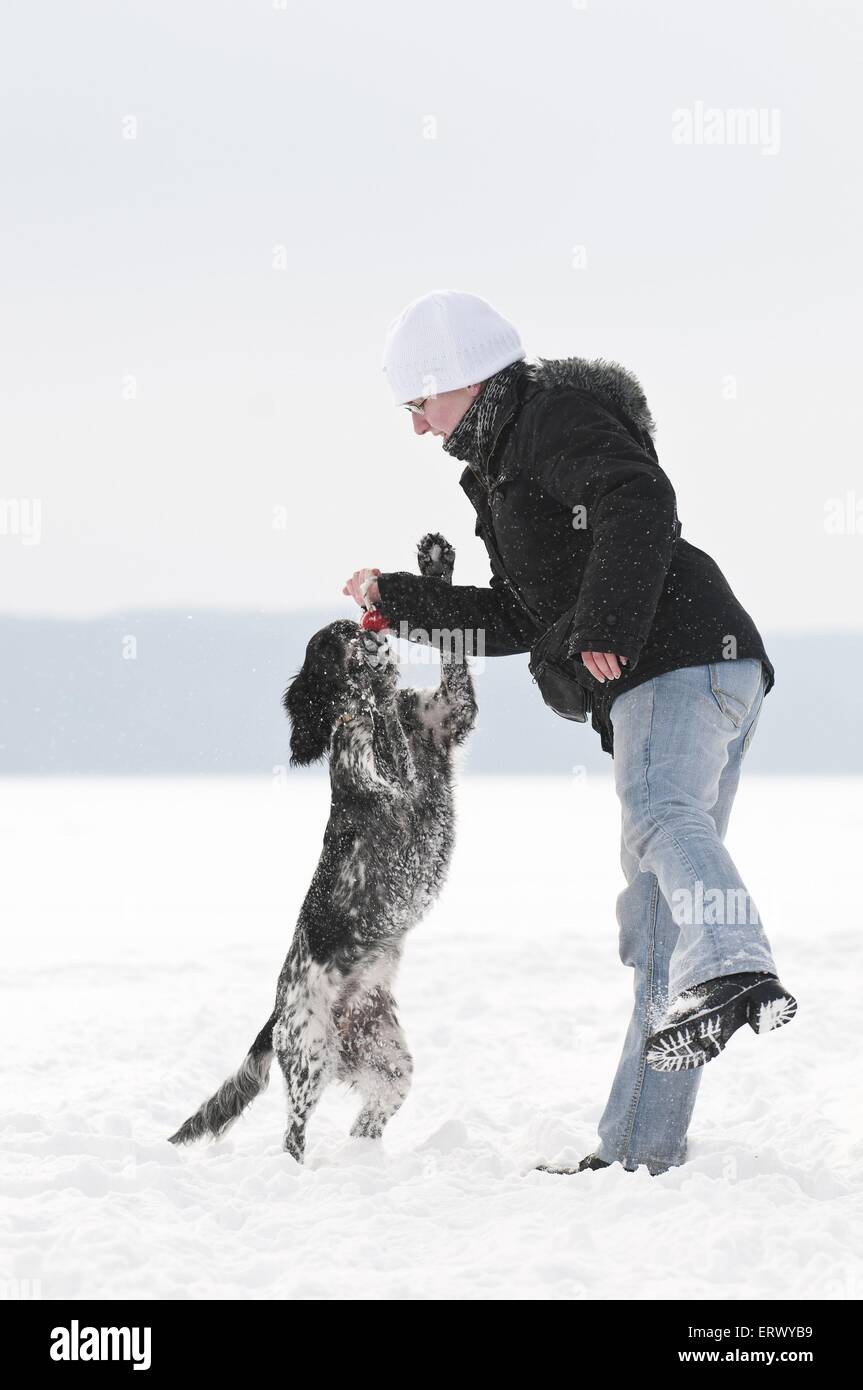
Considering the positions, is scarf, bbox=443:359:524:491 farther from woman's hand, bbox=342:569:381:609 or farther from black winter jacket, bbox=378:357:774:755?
woman's hand, bbox=342:569:381:609

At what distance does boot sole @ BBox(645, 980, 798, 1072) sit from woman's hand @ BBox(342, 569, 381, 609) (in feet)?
5.33

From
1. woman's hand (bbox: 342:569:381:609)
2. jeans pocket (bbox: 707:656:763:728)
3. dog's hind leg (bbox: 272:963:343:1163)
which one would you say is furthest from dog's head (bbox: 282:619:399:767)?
jeans pocket (bbox: 707:656:763:728)

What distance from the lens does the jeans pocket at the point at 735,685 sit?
3051mm

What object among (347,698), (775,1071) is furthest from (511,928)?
(347,698)

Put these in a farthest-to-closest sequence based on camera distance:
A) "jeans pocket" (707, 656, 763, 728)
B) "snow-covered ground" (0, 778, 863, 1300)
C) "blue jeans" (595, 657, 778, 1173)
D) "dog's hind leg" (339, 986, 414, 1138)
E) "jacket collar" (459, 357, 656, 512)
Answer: "dog's hind leg" (339, 986, 414, 1138), "jacket collar" (459, 357, 656, 512), "jeans pocket" (707, 656, 763, 728), "blue jeans" (595, 657, 778, 1173), "snow-covered ground" (0, 778, 863, 1300)

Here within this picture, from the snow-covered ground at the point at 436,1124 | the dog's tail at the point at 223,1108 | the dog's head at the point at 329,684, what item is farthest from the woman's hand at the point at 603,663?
the dog's tail at the point at 223,1108

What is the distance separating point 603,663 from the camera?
2.80m

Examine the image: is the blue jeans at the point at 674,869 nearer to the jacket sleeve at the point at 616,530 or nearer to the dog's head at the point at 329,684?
the jacket sleeve at the point at 616,530

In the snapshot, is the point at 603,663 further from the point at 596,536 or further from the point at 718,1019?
the point at 718,1019

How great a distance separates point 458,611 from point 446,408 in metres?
0.62

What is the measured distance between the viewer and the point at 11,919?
931cm

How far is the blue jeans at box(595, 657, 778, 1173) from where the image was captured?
108 inches

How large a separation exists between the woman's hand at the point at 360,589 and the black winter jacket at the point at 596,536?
374 millimetres

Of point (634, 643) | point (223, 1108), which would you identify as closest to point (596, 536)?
point (634, 643)
